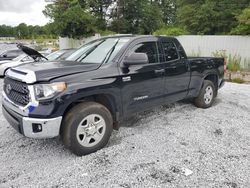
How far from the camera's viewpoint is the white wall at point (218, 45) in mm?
10625

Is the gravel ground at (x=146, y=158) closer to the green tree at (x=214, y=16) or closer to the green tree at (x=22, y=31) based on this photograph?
the green tree at (x=214, y=16)

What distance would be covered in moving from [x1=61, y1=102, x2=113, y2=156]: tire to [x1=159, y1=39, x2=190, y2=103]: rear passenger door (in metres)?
1.53

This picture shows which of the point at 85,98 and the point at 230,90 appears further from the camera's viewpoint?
the point at 230,90

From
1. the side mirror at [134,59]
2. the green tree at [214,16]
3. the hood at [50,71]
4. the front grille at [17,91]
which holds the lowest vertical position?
the front grille at [17,91]

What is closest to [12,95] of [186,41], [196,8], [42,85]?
[42,85]

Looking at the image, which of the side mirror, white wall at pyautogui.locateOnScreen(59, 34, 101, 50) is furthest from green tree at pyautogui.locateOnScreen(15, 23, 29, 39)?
the side mirror

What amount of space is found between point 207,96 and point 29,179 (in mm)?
4265

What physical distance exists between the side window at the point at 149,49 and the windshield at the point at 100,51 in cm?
26

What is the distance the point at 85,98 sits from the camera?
10.9 feet

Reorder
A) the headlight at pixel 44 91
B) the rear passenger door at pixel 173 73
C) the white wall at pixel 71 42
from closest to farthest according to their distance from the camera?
the headlight at pixel 44 91 → the rear passenger door at pixel 173 73 → the white wall at pixel 71 42

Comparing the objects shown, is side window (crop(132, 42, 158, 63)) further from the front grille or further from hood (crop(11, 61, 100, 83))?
the front grille

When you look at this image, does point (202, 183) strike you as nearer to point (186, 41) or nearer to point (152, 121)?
point (152, 121)

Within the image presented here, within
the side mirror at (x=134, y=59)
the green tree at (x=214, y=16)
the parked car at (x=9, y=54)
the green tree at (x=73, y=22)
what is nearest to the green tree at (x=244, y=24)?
the green tree at (x=214, y=16)

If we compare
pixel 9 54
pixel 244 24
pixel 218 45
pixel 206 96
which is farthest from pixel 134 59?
pixel 9 54
